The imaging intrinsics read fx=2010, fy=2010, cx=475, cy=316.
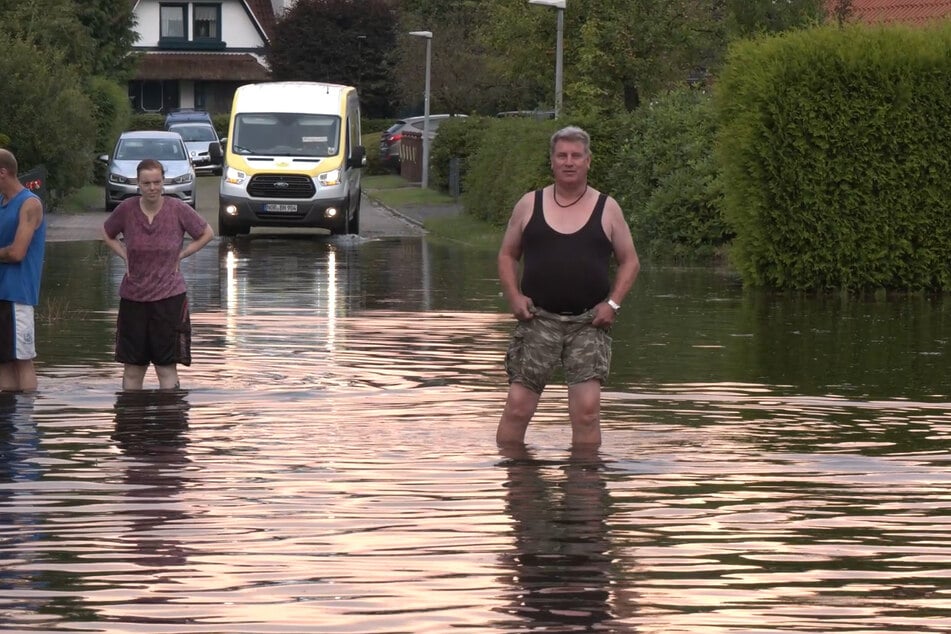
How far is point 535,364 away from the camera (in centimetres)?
1020

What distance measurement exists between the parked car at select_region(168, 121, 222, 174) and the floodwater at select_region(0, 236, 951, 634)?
49.6 metres

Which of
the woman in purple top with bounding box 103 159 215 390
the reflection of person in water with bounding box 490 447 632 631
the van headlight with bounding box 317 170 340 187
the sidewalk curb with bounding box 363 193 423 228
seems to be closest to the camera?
the reflection of person in water with bounding box 490 447 632 631

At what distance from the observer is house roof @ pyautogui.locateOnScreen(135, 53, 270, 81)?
93562 millimetres

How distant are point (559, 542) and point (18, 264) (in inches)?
232

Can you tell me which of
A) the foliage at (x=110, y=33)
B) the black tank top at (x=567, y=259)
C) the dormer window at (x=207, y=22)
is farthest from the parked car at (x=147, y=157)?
the dormer window at (x=207, y=22)

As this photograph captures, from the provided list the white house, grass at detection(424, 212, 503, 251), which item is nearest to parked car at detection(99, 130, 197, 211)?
grass at detection(424, 212, 503, 251)

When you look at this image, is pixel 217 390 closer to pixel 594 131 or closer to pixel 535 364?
pixel 535 364

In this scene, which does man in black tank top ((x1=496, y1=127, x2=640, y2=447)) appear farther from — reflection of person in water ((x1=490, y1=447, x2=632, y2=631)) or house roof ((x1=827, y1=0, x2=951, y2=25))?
house roof ((x1=827, y1=0, x2=951, y2=25))

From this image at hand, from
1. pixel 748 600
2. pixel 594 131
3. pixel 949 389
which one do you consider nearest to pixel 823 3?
pixel 594 131

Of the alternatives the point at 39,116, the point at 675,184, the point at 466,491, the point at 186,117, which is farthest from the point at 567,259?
the point at 186,117

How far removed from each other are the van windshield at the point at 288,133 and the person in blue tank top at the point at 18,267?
23.6 metres

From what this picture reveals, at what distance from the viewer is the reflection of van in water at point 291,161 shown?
35594 millimetres

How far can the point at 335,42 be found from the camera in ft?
274

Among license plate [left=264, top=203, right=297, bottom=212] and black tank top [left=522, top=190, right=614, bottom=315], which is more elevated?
black tank top [left=522, top=190, right=614, bottom=315]
